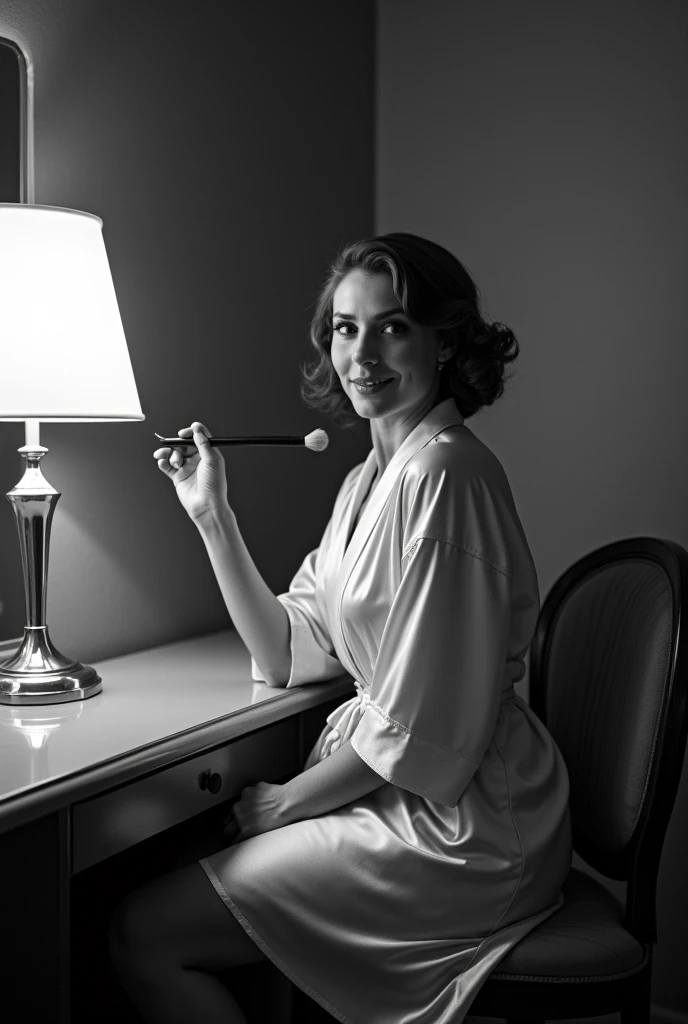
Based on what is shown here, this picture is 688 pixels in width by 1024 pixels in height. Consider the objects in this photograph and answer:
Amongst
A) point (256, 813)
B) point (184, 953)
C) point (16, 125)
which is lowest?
point (184, 953)

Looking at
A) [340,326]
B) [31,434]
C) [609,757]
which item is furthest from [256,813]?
[340,326]

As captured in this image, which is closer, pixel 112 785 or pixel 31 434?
pixel 112 785

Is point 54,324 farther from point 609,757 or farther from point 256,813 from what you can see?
point 609,757

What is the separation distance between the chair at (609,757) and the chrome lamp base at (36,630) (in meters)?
0.68

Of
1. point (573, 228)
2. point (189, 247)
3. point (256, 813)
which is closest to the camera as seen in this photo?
point (256, 813)

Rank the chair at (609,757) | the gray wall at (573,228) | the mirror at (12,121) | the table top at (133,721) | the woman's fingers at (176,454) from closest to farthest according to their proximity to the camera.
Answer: the table top at (133,721), the chair at (609,757), the mirror at (12,121), the woman's fingers at (176,454), the gray wall at (573,228)

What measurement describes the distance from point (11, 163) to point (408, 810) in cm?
110

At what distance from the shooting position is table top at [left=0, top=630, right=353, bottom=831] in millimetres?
1068

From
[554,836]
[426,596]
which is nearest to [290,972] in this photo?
[554,836]

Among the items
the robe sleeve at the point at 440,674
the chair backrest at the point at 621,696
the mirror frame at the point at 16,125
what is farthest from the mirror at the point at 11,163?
the chair backrest at the point at 621,696

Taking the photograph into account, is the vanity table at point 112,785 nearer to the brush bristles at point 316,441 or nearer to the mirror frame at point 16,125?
the brush bristles at point 316,441

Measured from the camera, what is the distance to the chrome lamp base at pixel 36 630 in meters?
1.38

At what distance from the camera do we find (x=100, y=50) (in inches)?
64.4

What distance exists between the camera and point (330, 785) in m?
1.32
